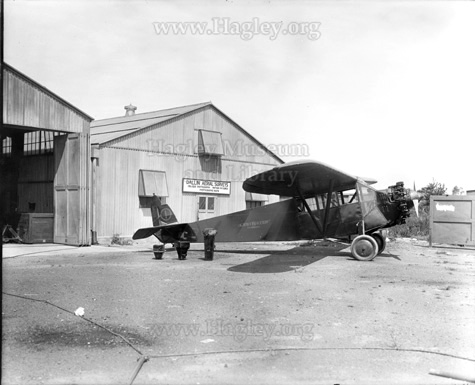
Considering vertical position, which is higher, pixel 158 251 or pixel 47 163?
pixel 47 163

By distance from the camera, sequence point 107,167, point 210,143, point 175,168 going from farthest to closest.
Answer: point 210,143
point 175,168
point 107,167

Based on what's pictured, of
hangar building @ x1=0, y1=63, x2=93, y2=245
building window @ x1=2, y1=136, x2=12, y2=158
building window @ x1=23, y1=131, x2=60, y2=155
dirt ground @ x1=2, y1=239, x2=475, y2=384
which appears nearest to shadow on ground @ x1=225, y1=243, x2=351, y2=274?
dirt ground @ x1=2, y1=239, x2=475, y2=384

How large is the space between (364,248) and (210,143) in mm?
11870

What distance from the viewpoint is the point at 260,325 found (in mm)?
6598

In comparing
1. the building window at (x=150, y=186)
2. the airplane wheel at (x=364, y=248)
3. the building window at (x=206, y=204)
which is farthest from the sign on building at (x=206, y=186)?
the airplane wheel at (x=364, y=248)

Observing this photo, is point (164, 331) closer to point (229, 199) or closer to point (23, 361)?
point (23, 361)

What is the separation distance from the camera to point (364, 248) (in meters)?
13.6

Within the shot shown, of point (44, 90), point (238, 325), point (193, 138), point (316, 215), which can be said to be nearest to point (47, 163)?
point (44, 90)

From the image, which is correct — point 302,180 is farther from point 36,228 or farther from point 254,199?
point 254,199

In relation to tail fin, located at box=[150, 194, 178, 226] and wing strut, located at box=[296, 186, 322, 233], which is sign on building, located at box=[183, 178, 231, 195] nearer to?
tail fin, located at box=[150, 194, 178, 226]

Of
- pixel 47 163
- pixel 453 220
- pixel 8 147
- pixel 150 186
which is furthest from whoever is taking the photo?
pixel 8 147

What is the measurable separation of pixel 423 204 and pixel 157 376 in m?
32.5

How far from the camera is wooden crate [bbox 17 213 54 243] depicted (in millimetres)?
19391

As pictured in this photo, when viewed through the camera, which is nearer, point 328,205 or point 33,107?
point 328,205
